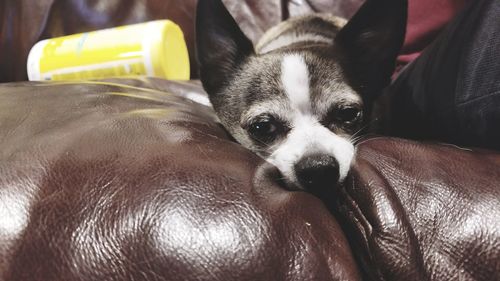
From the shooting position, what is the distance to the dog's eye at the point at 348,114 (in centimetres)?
122

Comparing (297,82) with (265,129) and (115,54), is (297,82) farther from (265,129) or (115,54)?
(115,54)

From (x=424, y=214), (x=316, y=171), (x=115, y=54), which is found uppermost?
(x=424, y=214)

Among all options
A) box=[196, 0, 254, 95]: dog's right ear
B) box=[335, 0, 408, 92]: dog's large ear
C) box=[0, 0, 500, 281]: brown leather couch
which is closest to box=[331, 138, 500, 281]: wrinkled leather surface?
box=[0, 0, 500, 281]: brown leather couch

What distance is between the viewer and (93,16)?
1964 mm

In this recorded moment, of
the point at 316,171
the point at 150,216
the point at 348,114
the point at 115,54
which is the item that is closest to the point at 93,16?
the point at 115,54

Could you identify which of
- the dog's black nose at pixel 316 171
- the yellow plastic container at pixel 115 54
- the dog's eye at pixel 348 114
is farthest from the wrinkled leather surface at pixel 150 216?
the yellow plastic container at pixel 115 54

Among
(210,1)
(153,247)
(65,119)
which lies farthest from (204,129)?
(210,1)

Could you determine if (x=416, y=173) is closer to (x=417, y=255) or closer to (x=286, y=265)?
(x=417, y=255)

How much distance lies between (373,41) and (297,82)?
26 cm

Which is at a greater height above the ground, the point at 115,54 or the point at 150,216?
the point at 150,216

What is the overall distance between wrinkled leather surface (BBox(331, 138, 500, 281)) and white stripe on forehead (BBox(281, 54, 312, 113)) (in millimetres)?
453

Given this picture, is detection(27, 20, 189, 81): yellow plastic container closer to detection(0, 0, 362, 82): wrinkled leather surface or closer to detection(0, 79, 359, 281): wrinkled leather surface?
detection(0, 0, 362, 82): wrinkled leather surface

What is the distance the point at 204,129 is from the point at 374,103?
63cm

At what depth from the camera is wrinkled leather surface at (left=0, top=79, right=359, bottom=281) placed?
0.56 meters
